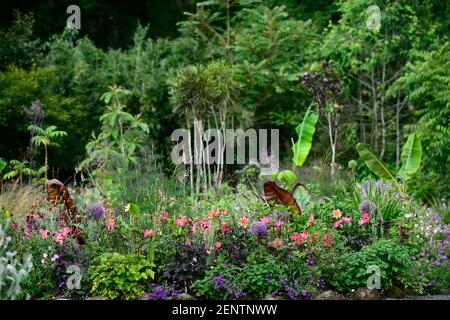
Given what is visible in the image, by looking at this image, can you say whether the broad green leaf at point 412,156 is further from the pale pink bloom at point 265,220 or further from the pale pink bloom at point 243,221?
the pale pink bloom at point 243,221

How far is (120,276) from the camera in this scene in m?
6.14

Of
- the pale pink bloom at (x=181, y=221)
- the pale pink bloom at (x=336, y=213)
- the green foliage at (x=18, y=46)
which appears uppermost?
the green foliage at (x=18, y=46)

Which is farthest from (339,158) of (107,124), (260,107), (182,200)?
(182,200)

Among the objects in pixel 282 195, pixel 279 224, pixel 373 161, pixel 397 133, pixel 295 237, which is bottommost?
pixel 295 237

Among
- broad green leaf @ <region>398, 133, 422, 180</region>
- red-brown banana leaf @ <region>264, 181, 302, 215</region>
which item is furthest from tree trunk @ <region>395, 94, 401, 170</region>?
red-brown banana leaf @ <region>264, 181, 302, 215</region>

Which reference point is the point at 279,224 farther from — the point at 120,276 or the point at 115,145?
the point at 115,145

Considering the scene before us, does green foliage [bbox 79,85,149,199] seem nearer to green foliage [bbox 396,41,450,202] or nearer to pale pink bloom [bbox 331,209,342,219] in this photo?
pale pink bloom [bbox 331,209,342,219]

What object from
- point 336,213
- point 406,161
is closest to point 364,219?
point 336,213

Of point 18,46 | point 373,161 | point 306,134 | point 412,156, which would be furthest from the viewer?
point 18,46

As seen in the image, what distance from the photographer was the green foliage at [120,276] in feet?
19.9

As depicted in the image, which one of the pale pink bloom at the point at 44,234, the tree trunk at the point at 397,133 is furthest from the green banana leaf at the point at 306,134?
the pale pink bloom at the point at 44,234

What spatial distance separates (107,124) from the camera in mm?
13062
